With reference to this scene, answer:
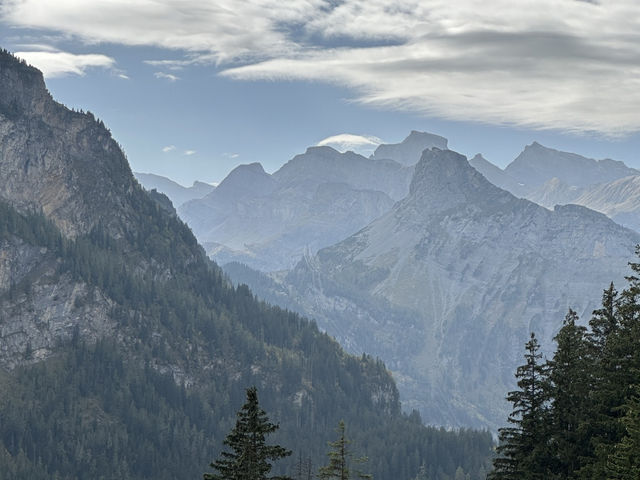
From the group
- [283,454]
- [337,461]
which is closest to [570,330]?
[337,461]

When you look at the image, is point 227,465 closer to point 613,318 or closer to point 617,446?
point 617,446

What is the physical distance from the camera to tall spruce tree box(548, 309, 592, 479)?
69.9m

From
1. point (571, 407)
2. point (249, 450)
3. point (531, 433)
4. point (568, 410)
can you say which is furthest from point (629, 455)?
point (249, 450)

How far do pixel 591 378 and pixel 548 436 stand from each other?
6155 millimetres

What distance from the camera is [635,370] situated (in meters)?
66.4

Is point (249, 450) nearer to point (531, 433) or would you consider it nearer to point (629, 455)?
point (629, 455)

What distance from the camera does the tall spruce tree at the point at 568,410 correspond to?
2753 inches

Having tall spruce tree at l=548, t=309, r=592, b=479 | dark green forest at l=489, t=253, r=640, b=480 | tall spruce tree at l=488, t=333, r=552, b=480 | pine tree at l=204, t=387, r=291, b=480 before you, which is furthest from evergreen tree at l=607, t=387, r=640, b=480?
pine tree at l=204, t=387, r=291, b=480

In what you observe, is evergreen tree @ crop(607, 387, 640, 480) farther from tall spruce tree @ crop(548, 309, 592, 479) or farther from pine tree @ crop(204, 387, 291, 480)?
pine tree @ crop(204, 387, 291, 480)

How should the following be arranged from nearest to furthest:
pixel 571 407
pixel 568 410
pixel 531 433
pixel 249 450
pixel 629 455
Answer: pixel 249 450, pixel 629 455, pixel 571 407, pixel 568 410, pixel 531 433

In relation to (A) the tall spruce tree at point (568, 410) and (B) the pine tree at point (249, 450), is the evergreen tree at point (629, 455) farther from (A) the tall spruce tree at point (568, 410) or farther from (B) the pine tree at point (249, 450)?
(B) the pine tree at point (249, 450)

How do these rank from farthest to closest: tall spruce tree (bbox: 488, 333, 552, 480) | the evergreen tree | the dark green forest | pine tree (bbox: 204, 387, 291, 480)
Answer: tall spruce tree (bbox: 488, 333, 552, 480), the dark green forest, the evergreen tree, pine tree (bbox: 204, 387, 291, 480)

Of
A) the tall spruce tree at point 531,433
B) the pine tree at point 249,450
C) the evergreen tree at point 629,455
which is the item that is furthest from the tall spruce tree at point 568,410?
the pine tree at point 249,450

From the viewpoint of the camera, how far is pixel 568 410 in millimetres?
71188
